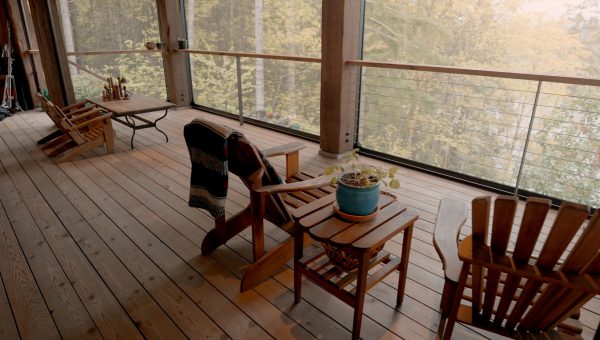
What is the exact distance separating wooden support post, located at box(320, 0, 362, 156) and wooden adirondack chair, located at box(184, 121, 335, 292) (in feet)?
5.44

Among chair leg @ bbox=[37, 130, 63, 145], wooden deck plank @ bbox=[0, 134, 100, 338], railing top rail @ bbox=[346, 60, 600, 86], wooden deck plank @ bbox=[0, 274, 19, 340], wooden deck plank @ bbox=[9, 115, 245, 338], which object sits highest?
railing top rail @ bbox=[346, 60, 600, 86]

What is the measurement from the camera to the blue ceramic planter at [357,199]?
1527 millimetres

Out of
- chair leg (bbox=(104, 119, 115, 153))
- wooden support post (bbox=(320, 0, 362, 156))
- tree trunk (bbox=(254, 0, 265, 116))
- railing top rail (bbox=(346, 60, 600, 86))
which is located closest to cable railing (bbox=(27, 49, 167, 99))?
tree trunk (bbox=(254, 0, 265, 116))

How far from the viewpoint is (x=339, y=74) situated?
11.9 feet

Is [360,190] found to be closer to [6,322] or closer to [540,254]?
[540,254]

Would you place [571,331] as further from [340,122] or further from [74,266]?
[340,122]

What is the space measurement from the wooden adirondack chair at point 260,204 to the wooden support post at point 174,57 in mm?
4622

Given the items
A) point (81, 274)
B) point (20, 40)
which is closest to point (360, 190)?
point (81, 274)

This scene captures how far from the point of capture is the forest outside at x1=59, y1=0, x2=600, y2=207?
8.35 m

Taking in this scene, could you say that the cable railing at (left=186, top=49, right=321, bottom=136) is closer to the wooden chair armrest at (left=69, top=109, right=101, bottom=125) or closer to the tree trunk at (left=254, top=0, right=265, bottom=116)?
the tree trunk at (left=254, top=0, right=265, bottom=116)

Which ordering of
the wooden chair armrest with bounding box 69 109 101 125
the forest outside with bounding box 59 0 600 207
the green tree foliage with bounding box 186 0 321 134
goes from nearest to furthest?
the wooden chair armrest with bounding box 69 109 101 125, the forest outside with bounding box 59 0 600 207, the green tree foliage with bounding box 186 0 321 134

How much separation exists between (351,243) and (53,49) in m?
5.54

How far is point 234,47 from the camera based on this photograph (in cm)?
1207

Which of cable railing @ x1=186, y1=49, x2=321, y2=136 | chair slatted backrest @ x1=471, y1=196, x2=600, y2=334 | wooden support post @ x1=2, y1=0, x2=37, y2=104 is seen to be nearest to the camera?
chair slatted backrest @ x1=471, y1=196, x2=600, y2=334
